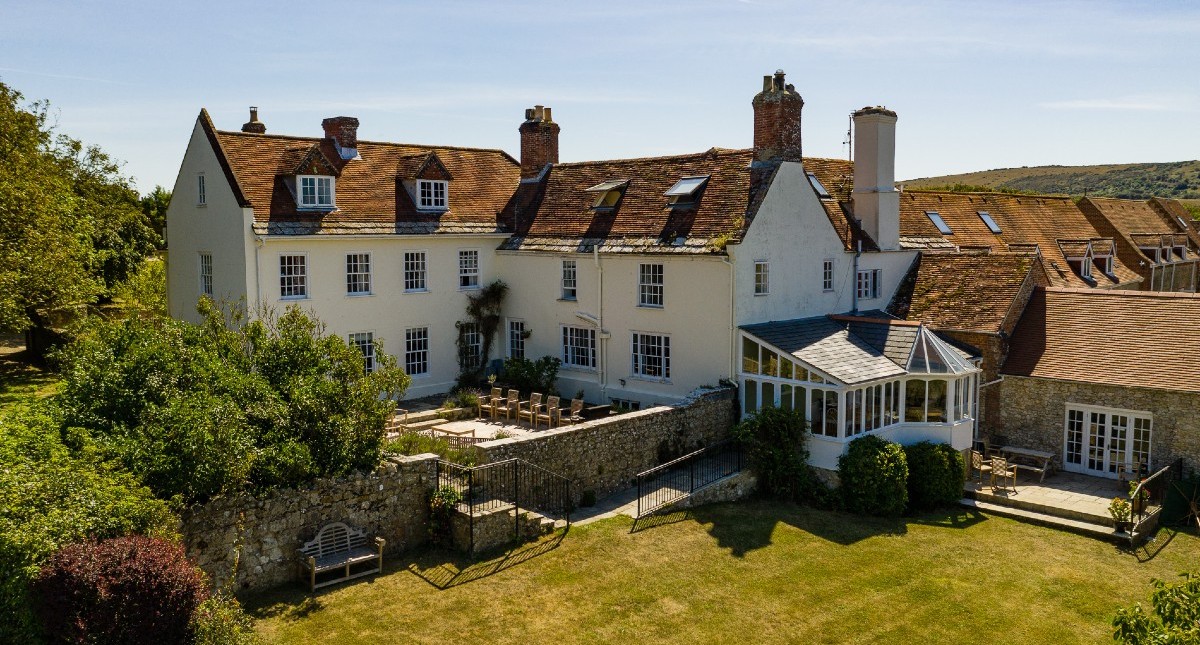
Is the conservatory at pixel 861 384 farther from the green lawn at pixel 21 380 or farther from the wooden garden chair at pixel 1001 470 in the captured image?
the green lawn at pixel 21 380

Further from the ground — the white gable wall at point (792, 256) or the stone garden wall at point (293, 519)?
the white gable wall at point (792, 256)

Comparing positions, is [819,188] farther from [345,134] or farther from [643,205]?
[345,134]

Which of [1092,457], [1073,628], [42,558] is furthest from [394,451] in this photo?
[1092,457]

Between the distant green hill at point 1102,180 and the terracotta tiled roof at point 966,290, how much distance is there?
110 m

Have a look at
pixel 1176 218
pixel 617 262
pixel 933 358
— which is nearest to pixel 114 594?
pixel 617 262

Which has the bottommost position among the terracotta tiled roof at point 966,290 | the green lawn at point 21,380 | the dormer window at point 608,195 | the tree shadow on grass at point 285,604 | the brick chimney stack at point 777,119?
the tree shadow on grass at point 285,604

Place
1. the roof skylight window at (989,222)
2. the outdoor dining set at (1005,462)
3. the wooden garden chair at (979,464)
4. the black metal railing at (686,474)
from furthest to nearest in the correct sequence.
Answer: the roof skylight window at (989,222), the wooden garden chair at (979,464), the outdoor dining set at (1005,462), the black metal railing at (686,474)

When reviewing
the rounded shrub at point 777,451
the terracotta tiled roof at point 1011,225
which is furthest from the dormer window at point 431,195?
the terracotta tiled roof at point 1011,225

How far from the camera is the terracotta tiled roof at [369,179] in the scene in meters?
25.7

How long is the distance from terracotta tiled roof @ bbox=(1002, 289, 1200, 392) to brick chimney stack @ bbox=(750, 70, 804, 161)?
9.20 metres

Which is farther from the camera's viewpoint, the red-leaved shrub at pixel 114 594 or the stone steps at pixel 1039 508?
the stone steps at pixel 1039 508

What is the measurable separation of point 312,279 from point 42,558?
14883 mm

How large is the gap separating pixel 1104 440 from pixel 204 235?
2702cm

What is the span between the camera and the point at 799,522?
20516mm
